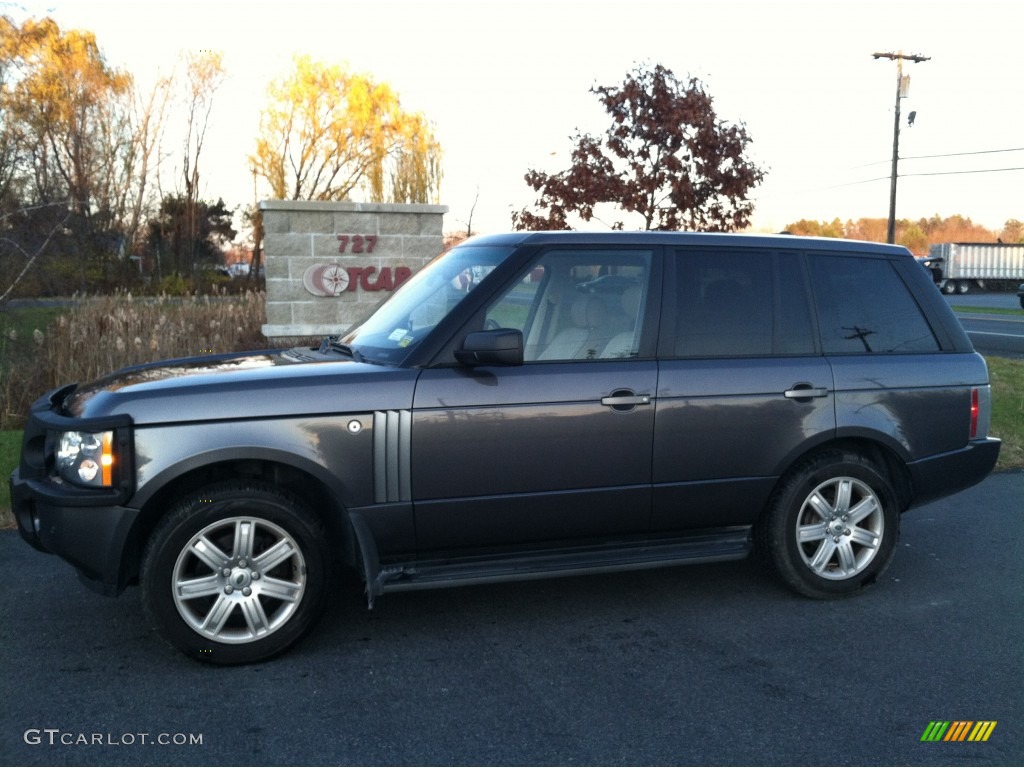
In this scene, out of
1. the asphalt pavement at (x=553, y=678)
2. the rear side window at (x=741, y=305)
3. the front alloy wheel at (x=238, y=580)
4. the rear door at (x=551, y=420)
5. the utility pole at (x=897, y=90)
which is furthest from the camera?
the utility pole at (x=897, y=90)

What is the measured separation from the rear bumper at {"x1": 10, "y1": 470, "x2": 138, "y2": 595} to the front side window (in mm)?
1889

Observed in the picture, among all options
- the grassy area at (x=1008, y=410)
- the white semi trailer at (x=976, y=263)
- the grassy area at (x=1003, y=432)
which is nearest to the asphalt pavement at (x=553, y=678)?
the grassy area at (x=1003, y=432)

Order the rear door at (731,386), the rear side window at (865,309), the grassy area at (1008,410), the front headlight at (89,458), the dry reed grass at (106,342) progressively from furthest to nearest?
the dry reed grass at (106,342), the grassy area at (1008,410), the rear side window at (865,309), the rear door at (731,386), the front headlight at (89,458)

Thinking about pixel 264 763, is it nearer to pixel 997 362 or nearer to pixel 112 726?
pixel 112 726

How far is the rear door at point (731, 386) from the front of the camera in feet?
16.4

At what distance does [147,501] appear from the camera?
424 centimetres

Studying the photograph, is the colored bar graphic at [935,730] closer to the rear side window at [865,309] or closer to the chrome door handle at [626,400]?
the chrome door handle at [626,400]

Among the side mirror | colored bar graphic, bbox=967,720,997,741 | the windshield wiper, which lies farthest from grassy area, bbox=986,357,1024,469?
the windshield wiper

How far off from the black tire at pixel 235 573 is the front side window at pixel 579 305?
1.36 metres

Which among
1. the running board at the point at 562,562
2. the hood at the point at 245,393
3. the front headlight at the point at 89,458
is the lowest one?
the running board at the point at 562,562

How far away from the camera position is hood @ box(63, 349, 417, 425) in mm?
4266

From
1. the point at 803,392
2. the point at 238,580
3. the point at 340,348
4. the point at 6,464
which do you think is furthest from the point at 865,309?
the point at 6,464

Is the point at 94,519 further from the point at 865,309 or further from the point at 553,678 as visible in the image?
the point at 865,309

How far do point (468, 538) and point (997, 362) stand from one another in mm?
13756
